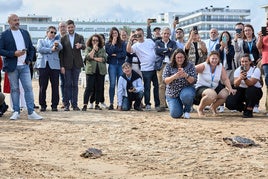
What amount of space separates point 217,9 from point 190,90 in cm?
11467

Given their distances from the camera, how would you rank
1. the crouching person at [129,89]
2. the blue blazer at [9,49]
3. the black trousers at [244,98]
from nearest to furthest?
the blue blazer at [9,49] < the black trousers at [244,98] < the crouching person at [129,89]

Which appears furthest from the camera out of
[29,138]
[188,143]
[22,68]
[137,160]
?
[22,68]

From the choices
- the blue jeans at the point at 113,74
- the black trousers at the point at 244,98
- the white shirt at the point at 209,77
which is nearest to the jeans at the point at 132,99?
the blue jeans at the point at 113,74

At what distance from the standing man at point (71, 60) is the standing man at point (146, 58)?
1.09 m

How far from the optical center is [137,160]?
6.19 meters

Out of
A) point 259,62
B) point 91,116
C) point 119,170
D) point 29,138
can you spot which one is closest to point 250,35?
point 259,62

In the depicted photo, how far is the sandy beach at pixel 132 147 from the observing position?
5668mm

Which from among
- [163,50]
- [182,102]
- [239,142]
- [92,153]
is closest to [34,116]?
[182,102]

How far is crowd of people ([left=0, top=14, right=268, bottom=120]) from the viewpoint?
382 inches

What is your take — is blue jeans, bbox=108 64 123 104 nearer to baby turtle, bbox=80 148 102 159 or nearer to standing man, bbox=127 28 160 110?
standing man, bbox=127 28 160 110

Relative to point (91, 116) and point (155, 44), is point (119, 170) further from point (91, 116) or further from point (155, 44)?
point (155, 44)

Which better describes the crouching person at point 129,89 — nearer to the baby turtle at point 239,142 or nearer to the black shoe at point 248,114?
the black shoe at point 248,114

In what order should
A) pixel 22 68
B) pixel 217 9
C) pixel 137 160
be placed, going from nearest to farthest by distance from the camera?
pixel 137 160, pixel 22 68, pixel 217 9

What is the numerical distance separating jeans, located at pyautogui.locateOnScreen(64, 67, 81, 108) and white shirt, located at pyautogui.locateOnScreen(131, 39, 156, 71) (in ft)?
4.42
